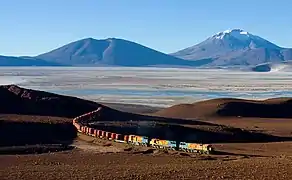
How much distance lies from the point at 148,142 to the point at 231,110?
25.0m

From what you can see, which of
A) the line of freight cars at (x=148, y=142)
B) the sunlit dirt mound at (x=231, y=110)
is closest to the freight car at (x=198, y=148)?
the line of freight cars at (x=148, y=142)

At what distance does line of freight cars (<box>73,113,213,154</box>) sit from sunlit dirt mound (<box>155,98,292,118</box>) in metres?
19.0

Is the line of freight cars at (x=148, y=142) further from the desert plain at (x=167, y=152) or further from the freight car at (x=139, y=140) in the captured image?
the desert plain at (x=167, y=152)

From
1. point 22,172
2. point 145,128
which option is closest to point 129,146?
point 145,128

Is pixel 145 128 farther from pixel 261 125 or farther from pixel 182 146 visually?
pixel 261 125

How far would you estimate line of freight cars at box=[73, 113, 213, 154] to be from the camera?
104 ft

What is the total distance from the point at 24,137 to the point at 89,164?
11871 millimetres

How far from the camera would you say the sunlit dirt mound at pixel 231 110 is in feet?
188

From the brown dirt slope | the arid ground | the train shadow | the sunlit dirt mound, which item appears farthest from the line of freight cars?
the sunlit dirt mound

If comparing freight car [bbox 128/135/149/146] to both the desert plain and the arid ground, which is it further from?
the desert plain

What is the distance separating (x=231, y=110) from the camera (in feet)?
190

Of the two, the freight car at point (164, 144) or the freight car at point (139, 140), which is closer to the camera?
the freight car at point (164, 144)

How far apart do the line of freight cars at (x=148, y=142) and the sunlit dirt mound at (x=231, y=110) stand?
18986 millimetres

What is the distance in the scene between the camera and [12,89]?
55188mm
